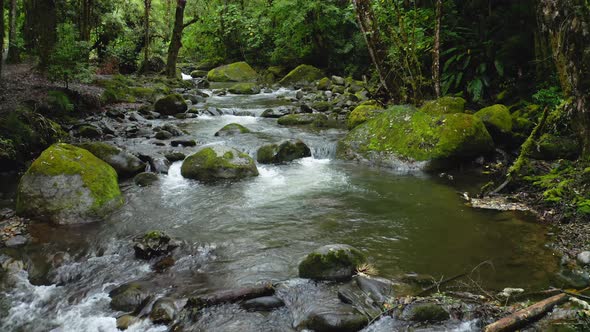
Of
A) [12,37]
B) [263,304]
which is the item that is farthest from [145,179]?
[12,37]

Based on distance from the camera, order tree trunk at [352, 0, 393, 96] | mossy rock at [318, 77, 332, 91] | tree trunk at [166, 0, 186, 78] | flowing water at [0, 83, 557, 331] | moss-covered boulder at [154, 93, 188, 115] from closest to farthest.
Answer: flowing water at [0, 83, 557, 331], tree trunk at [352, 0, 393, 96], moss-covered boulder at [154, 93, 188, 115], tree trunk at [166, 0, 186, 78], mossy rock at [318, 77, 332, 91]

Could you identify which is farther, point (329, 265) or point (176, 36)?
point (176, 36)

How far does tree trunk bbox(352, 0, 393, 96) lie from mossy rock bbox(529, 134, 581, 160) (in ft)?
16.9

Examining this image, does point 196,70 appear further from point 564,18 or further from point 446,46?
point 564,18

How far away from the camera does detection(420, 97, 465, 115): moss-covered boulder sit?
401 inches

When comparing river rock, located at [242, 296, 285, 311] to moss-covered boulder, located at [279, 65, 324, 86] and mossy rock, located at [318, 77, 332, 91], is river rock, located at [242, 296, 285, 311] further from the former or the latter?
moss-covered boulder, located at [279, 65, 324, 86]

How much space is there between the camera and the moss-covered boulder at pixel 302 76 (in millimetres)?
24375

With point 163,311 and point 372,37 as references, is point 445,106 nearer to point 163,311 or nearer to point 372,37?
point 372,37

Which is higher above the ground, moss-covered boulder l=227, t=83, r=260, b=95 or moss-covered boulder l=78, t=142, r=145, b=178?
moss-covered boulder l=227, t=83, r=260, b=95

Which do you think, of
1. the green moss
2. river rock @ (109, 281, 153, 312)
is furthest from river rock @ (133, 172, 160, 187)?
river rock @ (109, 281, 153, 312)

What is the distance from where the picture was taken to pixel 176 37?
829 inches

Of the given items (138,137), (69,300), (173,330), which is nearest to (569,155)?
(173,330)

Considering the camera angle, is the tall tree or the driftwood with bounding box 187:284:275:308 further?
the tall tree

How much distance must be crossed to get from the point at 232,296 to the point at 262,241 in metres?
1.49
